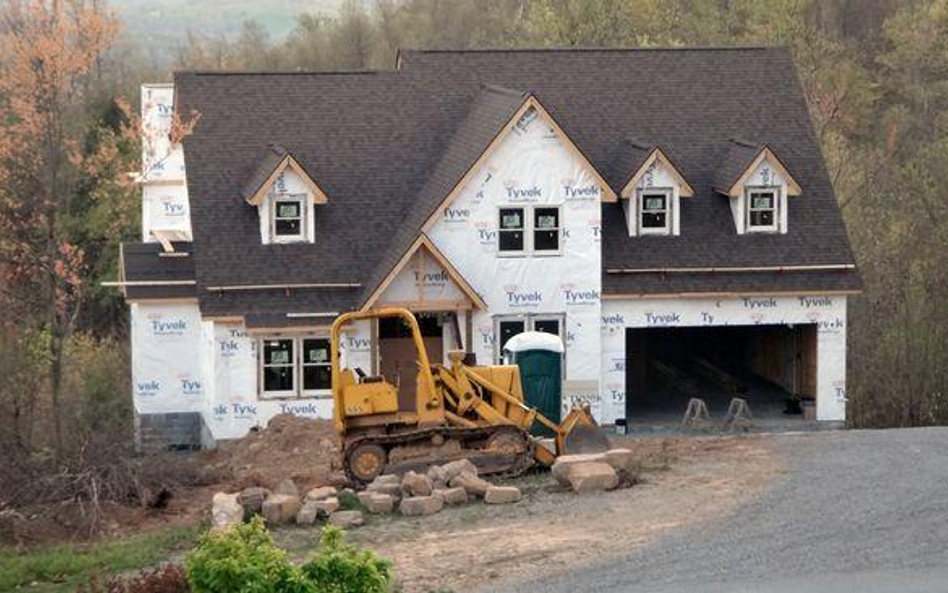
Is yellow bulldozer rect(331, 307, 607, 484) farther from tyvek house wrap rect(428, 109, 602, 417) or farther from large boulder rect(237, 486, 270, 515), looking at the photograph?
tyvek house wrap rect(428, 109, 602, 417)

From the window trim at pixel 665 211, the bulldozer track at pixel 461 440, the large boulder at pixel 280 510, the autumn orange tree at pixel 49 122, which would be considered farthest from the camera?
the window trim at pixel 665 211

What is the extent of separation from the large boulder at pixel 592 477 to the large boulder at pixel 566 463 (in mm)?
82

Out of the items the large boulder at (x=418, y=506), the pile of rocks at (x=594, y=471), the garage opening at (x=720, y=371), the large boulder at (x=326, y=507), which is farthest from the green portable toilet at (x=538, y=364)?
the large boulder at (x=326, y=507)

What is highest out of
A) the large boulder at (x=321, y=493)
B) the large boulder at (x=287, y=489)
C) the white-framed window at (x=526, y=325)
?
the white-framed window at (x=526, y=325)

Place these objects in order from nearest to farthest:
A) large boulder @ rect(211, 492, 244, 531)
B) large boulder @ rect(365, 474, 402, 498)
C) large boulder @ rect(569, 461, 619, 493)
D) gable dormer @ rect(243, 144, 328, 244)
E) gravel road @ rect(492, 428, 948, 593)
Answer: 1. gravel road @ rect(492, 428, 948, 593)
2. large boulder @ rect(211, 492, 244, 531)
3. large boulder @ rect(365, 474, 402, 498)
4. large boulder @ rect(569, 461, 619, 493)
5. gable dormer @ rect(243, 144, 328, 244)

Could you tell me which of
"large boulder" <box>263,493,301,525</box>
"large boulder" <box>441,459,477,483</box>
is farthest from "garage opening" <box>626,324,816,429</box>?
"large boulder" <box>263,493,301,525</box>

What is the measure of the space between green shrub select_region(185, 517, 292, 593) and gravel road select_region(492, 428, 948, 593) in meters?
3.96

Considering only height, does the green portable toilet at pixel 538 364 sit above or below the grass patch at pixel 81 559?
above

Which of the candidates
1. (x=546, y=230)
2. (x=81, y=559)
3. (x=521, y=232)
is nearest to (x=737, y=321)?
(x=546, y=230)

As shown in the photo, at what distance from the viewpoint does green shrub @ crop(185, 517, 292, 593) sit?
697 inches

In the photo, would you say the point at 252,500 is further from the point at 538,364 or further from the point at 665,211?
the point at 665,211

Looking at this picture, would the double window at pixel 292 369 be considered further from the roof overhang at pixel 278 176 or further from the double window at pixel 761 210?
the double window at pixel 761 210

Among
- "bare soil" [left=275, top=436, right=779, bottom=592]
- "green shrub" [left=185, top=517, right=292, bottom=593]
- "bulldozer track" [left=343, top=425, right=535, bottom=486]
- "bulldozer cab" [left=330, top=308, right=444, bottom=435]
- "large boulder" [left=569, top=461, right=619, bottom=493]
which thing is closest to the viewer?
Answer: "green shrub" [left=185, top=517, right=292, bottom=593]

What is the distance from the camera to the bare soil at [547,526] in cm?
2220
